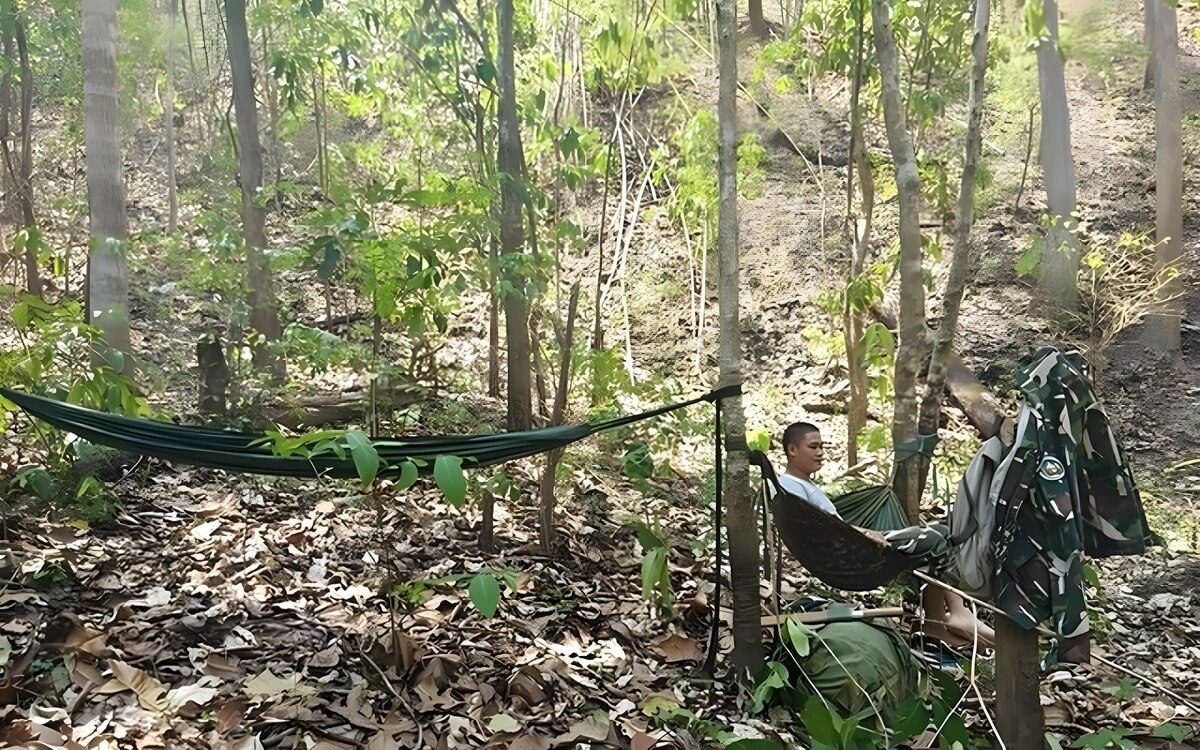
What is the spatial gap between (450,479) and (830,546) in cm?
84

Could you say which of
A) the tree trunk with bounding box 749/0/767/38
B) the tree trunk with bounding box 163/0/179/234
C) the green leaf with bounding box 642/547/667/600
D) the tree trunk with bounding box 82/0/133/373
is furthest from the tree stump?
the tree trunk with bounding box 749/0/767/38

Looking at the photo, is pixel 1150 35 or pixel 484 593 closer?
pixel 484 593

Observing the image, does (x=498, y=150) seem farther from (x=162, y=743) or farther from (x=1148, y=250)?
(x=1148, y=250)

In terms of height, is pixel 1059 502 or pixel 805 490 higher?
pixel 1059 502

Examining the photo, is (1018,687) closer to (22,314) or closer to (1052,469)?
(1052,469)

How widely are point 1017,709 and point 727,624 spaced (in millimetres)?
778

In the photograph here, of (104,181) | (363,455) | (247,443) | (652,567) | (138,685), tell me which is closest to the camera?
(363,455)

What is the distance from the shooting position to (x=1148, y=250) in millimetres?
5051

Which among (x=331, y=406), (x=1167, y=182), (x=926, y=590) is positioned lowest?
(x=926, y=590)

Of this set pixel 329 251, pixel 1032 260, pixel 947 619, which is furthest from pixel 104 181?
pixel 1032 260

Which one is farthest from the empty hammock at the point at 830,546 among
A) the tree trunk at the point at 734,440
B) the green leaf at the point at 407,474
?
the green leaf at the point at 407,474

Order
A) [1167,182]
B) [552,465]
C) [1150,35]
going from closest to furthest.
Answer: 1. [552,465]
2. [1167,182]
3. [1150,35]

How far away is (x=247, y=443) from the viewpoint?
6.42 ft

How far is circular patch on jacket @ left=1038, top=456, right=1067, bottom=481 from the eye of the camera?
1645 mm
